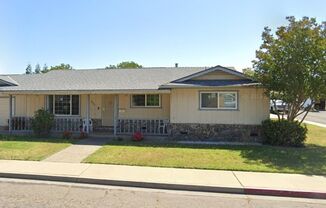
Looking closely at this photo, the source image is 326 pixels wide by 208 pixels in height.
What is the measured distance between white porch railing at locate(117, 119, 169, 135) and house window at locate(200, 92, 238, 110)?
8.39 feet

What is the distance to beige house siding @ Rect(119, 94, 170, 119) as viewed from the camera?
17.6 m

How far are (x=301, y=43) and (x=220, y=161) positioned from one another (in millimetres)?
6671

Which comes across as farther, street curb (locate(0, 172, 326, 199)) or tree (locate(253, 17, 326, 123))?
tree (locate(253, 17, 326, 123))

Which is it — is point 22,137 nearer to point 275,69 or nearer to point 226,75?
point 226,75

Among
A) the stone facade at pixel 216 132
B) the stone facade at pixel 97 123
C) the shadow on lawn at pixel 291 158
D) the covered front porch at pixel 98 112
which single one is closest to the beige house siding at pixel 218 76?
the stone facade at pixel 216 132

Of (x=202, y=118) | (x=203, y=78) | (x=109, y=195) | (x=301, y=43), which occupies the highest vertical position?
(x=301, y=43)

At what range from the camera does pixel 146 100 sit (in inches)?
704

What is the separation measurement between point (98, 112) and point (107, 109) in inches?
23.3

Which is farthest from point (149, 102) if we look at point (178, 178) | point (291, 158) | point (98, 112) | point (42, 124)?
point (178, 178)

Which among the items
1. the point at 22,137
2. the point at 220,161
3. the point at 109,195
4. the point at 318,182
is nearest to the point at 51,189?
the point at 109,195

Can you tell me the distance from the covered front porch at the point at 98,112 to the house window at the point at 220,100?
2.56 meters

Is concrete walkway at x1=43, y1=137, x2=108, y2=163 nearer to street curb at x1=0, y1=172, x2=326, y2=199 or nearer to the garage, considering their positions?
street curb at x1=0, y1=172, x2=326, y2=199

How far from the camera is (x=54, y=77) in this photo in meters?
20.8

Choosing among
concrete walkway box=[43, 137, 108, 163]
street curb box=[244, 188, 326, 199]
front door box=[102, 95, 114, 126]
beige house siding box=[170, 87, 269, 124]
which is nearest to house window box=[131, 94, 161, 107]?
front door box=[102, 95, 114, 126]
